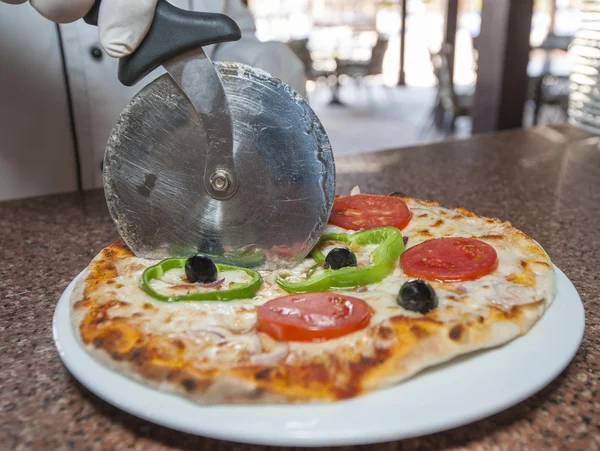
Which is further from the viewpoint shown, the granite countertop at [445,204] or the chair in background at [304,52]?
the chair in background at [304,52]

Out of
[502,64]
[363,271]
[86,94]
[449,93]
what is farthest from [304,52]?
[363,271]

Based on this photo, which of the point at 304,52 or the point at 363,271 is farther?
the point at 304,52

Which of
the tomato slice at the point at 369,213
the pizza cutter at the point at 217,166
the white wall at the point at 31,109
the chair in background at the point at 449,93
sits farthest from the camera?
the chair in background at the point at 449,93

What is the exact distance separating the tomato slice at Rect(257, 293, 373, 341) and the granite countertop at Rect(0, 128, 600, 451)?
181mm

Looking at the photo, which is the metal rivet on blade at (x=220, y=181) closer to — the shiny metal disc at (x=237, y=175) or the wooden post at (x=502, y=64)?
the shiny metal disc at (x=237, y=175)

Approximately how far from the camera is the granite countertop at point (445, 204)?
762mm

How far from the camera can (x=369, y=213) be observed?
1397 mm

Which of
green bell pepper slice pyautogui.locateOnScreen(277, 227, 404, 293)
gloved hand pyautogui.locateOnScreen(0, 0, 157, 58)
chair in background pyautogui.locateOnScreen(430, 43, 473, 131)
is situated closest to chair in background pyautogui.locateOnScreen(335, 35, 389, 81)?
chair in background pyautogui.locateOnScreen(430, 43, 473, 131)

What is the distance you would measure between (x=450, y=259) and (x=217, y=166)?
49 cm

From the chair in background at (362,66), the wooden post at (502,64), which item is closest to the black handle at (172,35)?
the wooden post at (502,64)

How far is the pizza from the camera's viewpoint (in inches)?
31.2

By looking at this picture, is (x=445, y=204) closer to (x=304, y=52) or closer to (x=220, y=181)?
(x=220, y=181)

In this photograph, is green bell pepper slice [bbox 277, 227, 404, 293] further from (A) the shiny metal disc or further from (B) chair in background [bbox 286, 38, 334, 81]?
Result: (B) chair in background [bbox 286, 38, 334, 81]

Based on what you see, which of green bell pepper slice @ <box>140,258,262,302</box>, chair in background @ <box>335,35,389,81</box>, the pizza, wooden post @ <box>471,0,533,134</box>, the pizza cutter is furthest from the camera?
chair in background @ <box>335,35,389,81</box>
